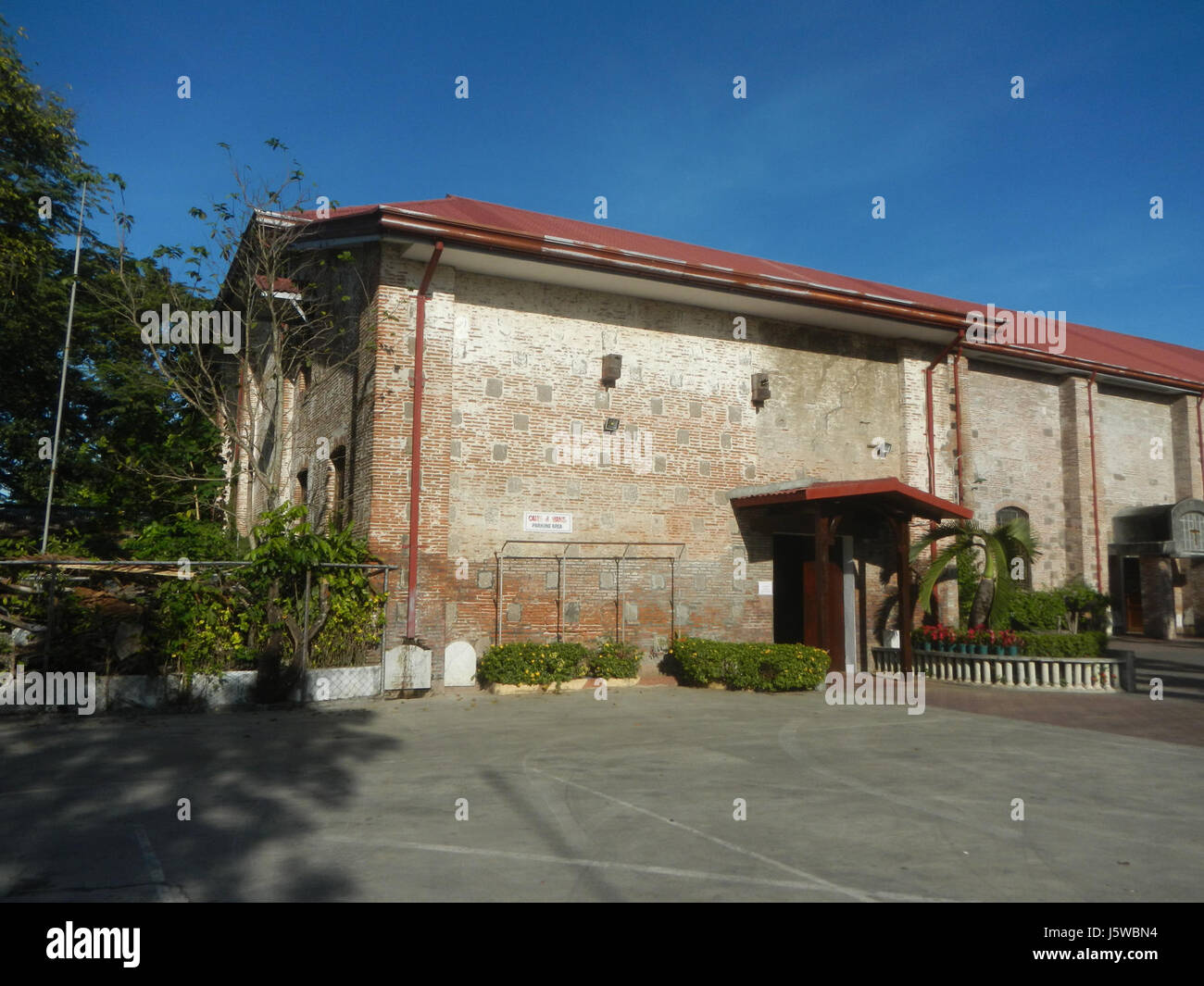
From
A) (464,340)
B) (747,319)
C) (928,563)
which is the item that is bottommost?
(928,563)

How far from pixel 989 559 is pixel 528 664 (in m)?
8.16

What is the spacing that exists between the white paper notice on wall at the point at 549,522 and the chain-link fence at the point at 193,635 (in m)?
2.48

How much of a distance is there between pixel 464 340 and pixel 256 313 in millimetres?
5134

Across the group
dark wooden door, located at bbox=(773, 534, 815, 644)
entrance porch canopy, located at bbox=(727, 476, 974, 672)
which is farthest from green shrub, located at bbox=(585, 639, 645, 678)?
dark wooden door, located at bbox=(773, 534, 815, 644)

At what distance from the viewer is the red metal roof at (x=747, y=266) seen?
14219mm

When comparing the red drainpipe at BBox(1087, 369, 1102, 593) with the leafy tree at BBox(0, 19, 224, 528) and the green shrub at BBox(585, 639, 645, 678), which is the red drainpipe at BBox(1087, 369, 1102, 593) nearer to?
the green shrub at BBox(585, 639, 645, 678)

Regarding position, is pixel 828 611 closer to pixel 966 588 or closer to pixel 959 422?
pixel 966 588

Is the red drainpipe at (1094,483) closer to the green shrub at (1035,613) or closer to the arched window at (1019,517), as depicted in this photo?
the arched window at (1019,517)

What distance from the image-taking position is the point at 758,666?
44.1 ft

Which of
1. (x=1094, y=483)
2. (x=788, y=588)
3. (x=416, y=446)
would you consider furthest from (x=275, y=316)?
(x=1094, y=483)

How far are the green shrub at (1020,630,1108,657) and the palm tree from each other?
0.80 metres

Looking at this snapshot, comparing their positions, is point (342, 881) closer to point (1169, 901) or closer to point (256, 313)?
point (1169, 901)
